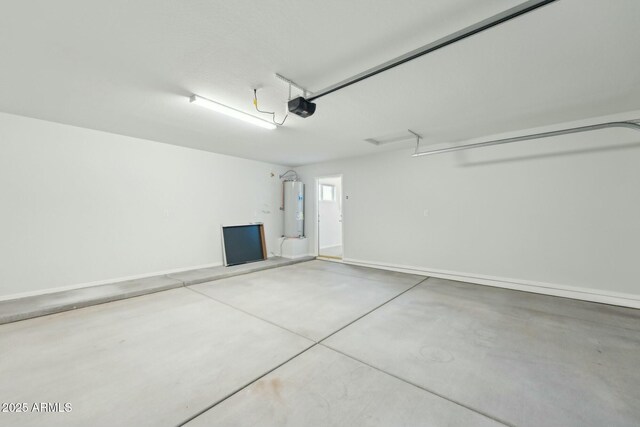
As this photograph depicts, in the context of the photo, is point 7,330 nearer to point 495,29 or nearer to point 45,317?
point 45,317

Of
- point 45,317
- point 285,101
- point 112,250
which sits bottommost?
point 45,317

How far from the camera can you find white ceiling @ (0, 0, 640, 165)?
163cm

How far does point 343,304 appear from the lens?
131 inches

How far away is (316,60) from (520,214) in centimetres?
396

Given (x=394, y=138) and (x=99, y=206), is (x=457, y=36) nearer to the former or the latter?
(x=394, y=138)

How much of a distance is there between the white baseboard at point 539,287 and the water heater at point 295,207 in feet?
8.90

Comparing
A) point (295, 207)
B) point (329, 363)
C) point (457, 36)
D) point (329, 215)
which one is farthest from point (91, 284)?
point (329, 215)

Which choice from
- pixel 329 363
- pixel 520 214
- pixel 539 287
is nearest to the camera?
pixel 329 363

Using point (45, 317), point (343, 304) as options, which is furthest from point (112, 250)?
point (343, 304)

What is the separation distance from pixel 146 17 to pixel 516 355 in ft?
12.8

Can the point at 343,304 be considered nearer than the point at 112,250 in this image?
Yes

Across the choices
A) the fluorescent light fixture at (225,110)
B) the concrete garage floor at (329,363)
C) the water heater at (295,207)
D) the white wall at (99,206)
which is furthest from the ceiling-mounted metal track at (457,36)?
the water heater at (295,207)

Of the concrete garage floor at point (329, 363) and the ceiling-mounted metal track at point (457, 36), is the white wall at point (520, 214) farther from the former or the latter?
the ceiling-mounted metal track at point (457, 36)

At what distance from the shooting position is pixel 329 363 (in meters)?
2.00
